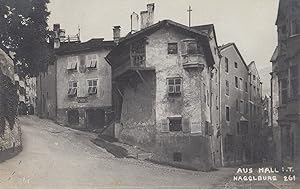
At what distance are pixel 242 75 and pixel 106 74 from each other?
157 centimetres

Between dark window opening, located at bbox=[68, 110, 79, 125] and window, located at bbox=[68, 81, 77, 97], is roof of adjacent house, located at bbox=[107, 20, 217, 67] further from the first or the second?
dark window opening, located at bbox=[68, 110, 79, 125]

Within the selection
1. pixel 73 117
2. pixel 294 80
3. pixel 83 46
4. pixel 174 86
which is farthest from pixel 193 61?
pixel 73 117

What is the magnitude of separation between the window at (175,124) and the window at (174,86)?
29cm

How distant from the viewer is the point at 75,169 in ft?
16.3

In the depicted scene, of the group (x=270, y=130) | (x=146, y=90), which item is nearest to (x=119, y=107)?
(x=146, y=90)

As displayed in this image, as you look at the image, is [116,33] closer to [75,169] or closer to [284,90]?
[75,169]

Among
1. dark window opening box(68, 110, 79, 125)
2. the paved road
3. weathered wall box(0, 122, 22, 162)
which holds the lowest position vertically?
the paved road

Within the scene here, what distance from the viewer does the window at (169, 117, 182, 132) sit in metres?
5.24

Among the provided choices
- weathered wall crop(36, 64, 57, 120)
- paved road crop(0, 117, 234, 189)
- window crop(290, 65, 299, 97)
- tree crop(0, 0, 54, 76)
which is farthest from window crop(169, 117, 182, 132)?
tree crop(0, 0, 54, 76)

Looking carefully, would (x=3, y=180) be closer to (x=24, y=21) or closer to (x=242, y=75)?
(x=24, y=21)

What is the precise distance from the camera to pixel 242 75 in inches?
223

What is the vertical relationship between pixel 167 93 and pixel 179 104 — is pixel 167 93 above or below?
above

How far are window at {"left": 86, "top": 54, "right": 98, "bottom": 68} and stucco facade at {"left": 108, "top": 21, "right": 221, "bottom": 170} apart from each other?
0.58 ft

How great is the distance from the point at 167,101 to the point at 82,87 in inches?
37.7
